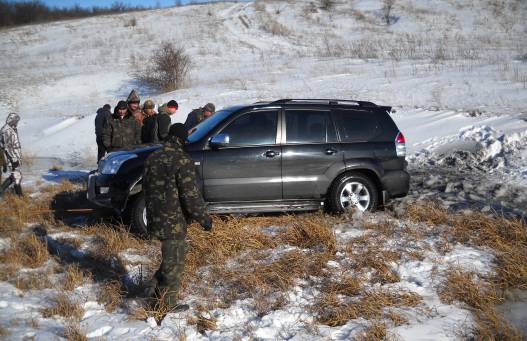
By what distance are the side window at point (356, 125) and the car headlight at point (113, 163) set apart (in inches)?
112

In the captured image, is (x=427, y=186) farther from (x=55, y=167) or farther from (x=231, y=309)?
(x=55, y=167)

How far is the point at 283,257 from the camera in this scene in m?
5.12

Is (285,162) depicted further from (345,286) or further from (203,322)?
(203,322)

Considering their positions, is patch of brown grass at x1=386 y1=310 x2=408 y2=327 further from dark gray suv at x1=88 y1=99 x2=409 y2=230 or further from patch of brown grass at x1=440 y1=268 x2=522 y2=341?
dark gray suv at x1=88 y1=99 x2=409 y2=230

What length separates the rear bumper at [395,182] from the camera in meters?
6.63

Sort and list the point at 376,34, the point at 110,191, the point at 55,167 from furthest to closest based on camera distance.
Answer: the point at 376,34
the point at 55,167
the point at 110,191

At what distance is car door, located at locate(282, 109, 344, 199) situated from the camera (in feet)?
21.0

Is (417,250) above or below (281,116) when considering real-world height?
below

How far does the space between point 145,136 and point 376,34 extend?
2667cm

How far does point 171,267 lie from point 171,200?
0.61 m

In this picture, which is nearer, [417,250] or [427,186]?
[417,250]

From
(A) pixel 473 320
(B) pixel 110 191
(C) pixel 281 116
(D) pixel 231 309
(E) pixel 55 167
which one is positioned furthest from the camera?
(E) pixel 55 167

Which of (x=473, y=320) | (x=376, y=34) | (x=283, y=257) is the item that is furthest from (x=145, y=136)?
(x=376, y=34)

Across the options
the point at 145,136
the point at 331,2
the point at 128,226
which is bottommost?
the point at 128,226
